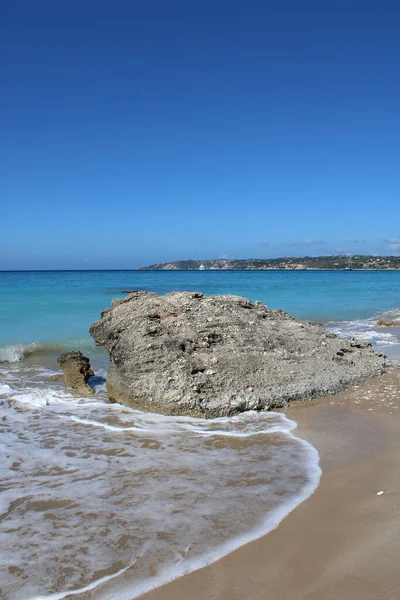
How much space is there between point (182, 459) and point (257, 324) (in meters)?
3.84

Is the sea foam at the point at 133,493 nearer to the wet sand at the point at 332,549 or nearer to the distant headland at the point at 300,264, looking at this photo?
the wet sand at the point at 332,549

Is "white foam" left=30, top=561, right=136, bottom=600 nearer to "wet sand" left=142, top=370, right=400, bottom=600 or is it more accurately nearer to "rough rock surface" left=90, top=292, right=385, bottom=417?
"wet sand" left=142, top=370, right=400, bottom=600

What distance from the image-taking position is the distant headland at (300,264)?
425 ft

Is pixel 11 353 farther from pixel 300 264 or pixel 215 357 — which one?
pixel 300 264

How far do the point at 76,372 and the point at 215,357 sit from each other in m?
2.98

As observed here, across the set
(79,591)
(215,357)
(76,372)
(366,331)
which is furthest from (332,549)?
(366,331)

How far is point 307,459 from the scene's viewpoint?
4629 mm

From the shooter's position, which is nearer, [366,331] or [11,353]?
[11,353]

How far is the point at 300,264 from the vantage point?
134500mm

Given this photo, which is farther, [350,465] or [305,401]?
[305,401]

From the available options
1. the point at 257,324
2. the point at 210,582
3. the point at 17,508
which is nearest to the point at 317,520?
the point at 210,582

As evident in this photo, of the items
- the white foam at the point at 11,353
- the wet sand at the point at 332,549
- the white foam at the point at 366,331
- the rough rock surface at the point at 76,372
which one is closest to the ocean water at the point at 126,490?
the wet sand at the point at 332,549

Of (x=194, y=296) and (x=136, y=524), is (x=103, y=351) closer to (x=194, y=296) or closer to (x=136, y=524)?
(x=194, y=296)

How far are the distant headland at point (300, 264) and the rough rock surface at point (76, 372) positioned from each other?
127 m
